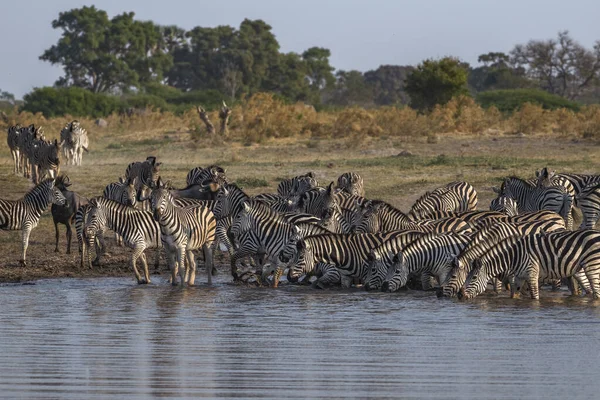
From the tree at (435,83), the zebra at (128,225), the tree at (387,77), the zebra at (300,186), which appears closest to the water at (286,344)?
the zebra at (128,225)

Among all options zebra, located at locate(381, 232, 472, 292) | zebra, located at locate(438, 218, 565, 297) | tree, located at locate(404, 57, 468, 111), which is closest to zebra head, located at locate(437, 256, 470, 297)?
zebra, located at locate(438, 218, 565, 297)

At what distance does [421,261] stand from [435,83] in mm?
30238

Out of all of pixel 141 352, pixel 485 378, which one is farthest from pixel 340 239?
pixel 485 378

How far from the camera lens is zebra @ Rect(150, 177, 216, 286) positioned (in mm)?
13125

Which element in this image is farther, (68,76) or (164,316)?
(68,76)

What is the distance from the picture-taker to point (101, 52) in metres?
67.6

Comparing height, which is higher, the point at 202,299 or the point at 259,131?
the point at 259,131

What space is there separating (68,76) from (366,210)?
180 ft

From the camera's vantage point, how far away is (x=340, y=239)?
13.2 m

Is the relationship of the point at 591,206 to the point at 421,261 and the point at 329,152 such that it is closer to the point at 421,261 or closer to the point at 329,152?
the point at 421,261

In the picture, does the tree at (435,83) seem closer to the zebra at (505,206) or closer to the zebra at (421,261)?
the zebra at (505,206)

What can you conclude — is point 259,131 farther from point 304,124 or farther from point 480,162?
point 480,162

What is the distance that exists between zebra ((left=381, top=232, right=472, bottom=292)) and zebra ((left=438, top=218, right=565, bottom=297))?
296mm

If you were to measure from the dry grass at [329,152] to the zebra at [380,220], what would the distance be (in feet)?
10.4
